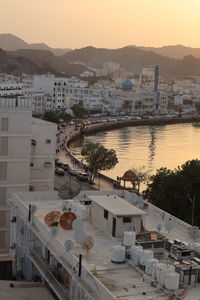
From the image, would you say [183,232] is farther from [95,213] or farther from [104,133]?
[104,133]

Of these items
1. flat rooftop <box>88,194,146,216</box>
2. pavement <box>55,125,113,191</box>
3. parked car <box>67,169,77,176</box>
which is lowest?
pavement <box>55,125,113,191</box>

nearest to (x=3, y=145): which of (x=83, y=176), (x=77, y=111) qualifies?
(x=83, y=176)

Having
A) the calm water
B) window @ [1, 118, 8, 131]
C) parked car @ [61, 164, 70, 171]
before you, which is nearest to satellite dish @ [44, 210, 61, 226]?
window @ [1, 118, 8, 131]

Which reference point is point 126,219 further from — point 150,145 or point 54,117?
point 54,117

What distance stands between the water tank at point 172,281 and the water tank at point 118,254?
0.55m

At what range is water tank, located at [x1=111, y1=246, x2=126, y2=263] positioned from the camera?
12.3 ft

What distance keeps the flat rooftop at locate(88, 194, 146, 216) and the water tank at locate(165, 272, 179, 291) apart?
3.44 ft

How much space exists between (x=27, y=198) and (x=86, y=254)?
5.23 feet

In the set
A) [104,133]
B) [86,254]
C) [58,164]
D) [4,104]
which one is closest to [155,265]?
[86,254]

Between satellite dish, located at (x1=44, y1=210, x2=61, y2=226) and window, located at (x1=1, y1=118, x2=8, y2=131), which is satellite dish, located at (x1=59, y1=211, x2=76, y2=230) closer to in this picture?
satellite dish, located at (x1=44, y1=210, x2=61, y2=226)

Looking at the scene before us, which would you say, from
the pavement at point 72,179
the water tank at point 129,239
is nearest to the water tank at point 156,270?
the water tank at point 129,239

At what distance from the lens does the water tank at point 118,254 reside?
12.3 ft

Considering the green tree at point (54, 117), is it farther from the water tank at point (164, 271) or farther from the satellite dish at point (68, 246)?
the water tank at point (164, 271)

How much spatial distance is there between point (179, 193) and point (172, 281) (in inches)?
172
